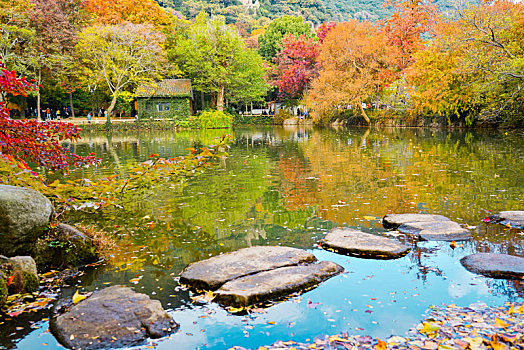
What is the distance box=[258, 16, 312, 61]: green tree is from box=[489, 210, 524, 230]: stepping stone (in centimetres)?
6005

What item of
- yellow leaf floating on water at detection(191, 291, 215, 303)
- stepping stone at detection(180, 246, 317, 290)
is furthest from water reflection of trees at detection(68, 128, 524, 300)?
yellow leaf floating on water at detection(191, 291, 215, 303)

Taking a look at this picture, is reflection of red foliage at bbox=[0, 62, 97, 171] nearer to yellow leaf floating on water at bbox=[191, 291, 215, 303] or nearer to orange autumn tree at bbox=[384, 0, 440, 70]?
yellow leaf floating on water at bbox=[191, 291, 215, 303]

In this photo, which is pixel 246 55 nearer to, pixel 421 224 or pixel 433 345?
pixel 421 224

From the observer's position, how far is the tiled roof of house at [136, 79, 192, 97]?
4812cm

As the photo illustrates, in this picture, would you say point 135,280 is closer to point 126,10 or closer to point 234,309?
point 234,309

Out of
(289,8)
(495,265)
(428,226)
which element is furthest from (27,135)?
(289,8)

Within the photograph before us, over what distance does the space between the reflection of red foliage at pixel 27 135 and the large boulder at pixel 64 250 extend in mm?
1302

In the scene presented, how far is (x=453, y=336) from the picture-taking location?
338 cm

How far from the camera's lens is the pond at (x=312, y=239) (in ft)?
12.6

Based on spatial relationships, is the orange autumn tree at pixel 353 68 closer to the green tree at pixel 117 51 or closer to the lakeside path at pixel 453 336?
the green tree at pixel 117 51

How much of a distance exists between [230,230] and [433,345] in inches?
163

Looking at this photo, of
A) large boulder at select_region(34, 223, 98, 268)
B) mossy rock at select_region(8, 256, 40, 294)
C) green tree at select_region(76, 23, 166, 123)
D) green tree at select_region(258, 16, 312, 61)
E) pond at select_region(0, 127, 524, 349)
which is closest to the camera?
pond at select_region(0, 127, 524, 349)

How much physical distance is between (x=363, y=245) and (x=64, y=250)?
4.14 meters

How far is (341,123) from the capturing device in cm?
4759
